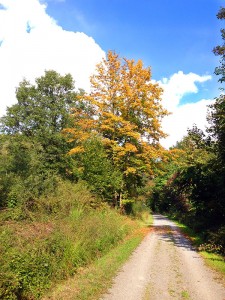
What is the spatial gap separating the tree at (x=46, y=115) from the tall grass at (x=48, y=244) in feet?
51.8

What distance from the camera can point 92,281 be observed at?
9172mm

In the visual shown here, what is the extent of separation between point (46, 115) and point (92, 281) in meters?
25.1

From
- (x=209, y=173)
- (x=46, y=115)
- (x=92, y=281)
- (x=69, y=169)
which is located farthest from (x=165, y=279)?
(x=46, y=115)

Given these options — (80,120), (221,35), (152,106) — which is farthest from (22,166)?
(221,35)

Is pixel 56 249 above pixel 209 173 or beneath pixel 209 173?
beneath

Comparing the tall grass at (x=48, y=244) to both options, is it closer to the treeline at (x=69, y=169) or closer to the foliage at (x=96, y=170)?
the treeline at (x=69, y=169)

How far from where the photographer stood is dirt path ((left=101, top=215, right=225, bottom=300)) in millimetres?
8391

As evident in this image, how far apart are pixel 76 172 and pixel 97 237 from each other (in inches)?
297

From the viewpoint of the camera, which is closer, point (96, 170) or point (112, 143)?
point (96, 170)

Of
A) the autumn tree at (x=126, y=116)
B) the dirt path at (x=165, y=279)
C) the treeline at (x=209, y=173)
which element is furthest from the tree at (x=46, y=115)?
the dirt path at (x=165, y=279)

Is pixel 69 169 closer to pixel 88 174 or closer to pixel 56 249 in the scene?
pixel 88 174

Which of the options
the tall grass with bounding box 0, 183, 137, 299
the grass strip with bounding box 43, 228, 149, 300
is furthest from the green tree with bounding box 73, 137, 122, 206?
the grass strip with bounding box 43, 228, 149, 300

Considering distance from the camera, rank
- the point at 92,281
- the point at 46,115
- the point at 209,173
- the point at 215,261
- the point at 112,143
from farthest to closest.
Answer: the point at 46,115
the point at 112,143
the point at 209,173
the point at 215,261
the point at 92,281

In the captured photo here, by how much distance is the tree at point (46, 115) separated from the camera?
103ft
